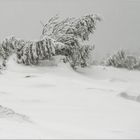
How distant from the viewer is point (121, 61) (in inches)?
517

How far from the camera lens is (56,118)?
433cm

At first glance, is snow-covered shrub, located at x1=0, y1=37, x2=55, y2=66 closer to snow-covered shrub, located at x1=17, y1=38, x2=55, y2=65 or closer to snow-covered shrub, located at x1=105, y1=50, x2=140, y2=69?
snow-covered shrub, located at x1=17, y1=38, x2=55, y2=65

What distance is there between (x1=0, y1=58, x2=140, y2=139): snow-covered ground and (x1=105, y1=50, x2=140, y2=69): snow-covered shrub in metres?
5.97

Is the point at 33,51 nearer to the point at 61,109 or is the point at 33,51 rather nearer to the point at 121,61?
the point at 61,109

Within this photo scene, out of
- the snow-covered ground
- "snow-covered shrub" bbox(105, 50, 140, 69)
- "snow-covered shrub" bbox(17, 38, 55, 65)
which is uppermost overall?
"snow-covered shrub" bbox(17, 38, 55, 65)

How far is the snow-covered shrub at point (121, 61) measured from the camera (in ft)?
43.1

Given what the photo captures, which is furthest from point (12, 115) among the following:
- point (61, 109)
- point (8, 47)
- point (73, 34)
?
point (73, 34)

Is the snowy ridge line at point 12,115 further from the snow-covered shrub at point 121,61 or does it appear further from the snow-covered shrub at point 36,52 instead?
the snow-covered shrub at point 121,61

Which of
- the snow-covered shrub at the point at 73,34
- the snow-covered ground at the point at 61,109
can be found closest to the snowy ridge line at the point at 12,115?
the snow-covered ground at the point at 61,109

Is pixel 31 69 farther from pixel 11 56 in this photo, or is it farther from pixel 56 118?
pixel 56 118

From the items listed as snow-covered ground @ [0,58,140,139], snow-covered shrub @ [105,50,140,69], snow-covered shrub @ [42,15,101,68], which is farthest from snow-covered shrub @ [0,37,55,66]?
snow-covered shrub @ [105,50,140,69]

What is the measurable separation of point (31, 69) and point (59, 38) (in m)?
1.80

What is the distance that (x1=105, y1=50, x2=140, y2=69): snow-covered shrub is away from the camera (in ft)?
43.1

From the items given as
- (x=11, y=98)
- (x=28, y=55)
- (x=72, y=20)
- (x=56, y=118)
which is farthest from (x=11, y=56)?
(x=56, y=118)
